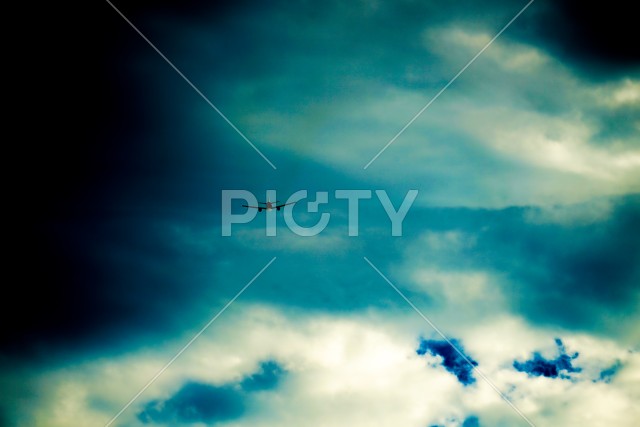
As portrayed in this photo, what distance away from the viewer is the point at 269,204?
1725 inches
